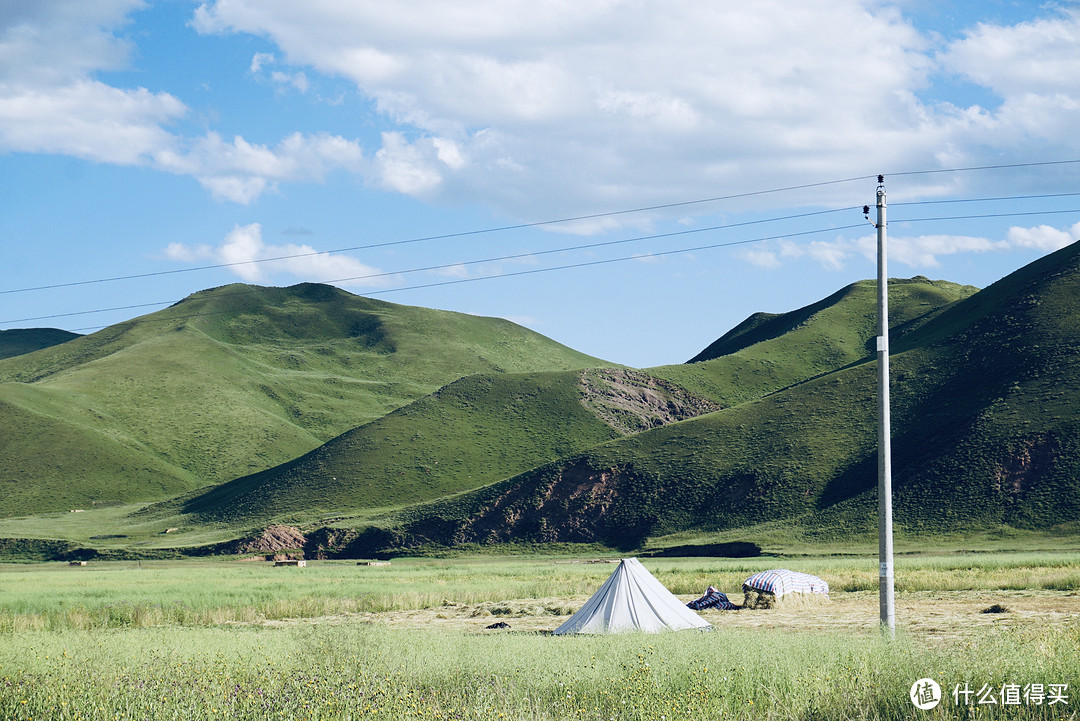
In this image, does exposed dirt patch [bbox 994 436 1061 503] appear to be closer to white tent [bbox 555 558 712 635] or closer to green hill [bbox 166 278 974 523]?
green hill [bbox 166 278 974 523]

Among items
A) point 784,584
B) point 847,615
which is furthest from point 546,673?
point 784,584

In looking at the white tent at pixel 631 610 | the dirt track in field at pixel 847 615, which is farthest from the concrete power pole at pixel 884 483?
the white tent at pixel 631 610

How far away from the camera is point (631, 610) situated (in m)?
29.8

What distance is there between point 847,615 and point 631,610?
10.3 metres

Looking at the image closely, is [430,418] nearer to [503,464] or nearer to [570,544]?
[503,464]

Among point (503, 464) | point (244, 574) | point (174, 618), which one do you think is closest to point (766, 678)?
point (174, 618)

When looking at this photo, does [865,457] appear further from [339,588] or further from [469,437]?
[339,588]

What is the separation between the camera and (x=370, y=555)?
113125 millimetres

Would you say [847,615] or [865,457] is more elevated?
[865,457]

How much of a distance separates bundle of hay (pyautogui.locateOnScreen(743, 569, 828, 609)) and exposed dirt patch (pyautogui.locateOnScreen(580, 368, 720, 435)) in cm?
11689

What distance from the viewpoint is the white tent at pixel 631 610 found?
29375mm

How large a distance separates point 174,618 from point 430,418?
405 ft

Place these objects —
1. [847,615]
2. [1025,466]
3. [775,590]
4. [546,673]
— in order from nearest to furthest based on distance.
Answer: [546,673] < [847,615] < [775,590] < [1025,466]

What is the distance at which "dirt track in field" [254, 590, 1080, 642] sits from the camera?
30844 mm
